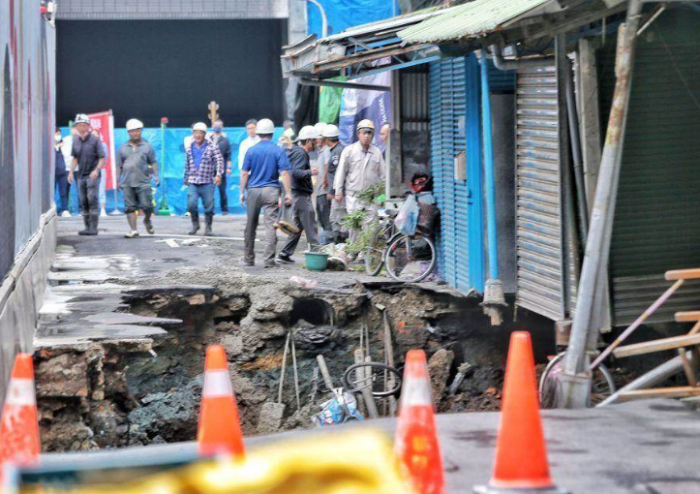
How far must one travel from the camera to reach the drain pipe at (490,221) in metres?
10.6

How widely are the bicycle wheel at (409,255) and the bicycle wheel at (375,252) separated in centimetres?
23

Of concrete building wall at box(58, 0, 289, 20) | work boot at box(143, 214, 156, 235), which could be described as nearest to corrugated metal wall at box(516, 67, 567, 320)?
work boot at box(143, 214, 156, 235)

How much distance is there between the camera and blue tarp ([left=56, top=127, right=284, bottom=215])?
27.5 meters

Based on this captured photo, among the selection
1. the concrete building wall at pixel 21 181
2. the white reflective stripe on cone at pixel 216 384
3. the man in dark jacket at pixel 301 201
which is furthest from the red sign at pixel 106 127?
the white reflective stripe on cone at pixel 216 384

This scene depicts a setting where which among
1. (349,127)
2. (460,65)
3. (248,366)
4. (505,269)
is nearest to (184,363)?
(248,366)

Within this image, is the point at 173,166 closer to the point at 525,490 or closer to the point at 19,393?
the point at 19,393

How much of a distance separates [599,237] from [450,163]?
561cm

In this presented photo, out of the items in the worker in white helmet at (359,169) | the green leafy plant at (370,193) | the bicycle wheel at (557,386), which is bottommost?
the bicycle wheel at (557,386)

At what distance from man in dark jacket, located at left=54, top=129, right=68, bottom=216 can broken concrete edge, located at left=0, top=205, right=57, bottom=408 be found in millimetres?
12413

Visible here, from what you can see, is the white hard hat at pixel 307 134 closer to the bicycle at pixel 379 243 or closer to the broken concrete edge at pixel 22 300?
the bicycle at pixel 379 243

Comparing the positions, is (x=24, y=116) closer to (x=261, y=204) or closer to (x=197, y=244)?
(x=261, y=204)

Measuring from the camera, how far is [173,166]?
28.0 meters

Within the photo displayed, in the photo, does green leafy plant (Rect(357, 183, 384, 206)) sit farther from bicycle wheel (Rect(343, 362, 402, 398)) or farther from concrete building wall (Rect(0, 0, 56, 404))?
concrete building wall (Rect(0, 0, 56, 404))

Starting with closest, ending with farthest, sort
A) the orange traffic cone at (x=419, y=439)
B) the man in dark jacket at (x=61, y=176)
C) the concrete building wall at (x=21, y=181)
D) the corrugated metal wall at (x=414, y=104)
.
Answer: the orange traffic cone at (x=419, y=439)
the concrete building wall at (x=21, y=181)
the corrugated metal wall at (x=414, y=104)
the man in dark jacket at (x=61, y=176)
